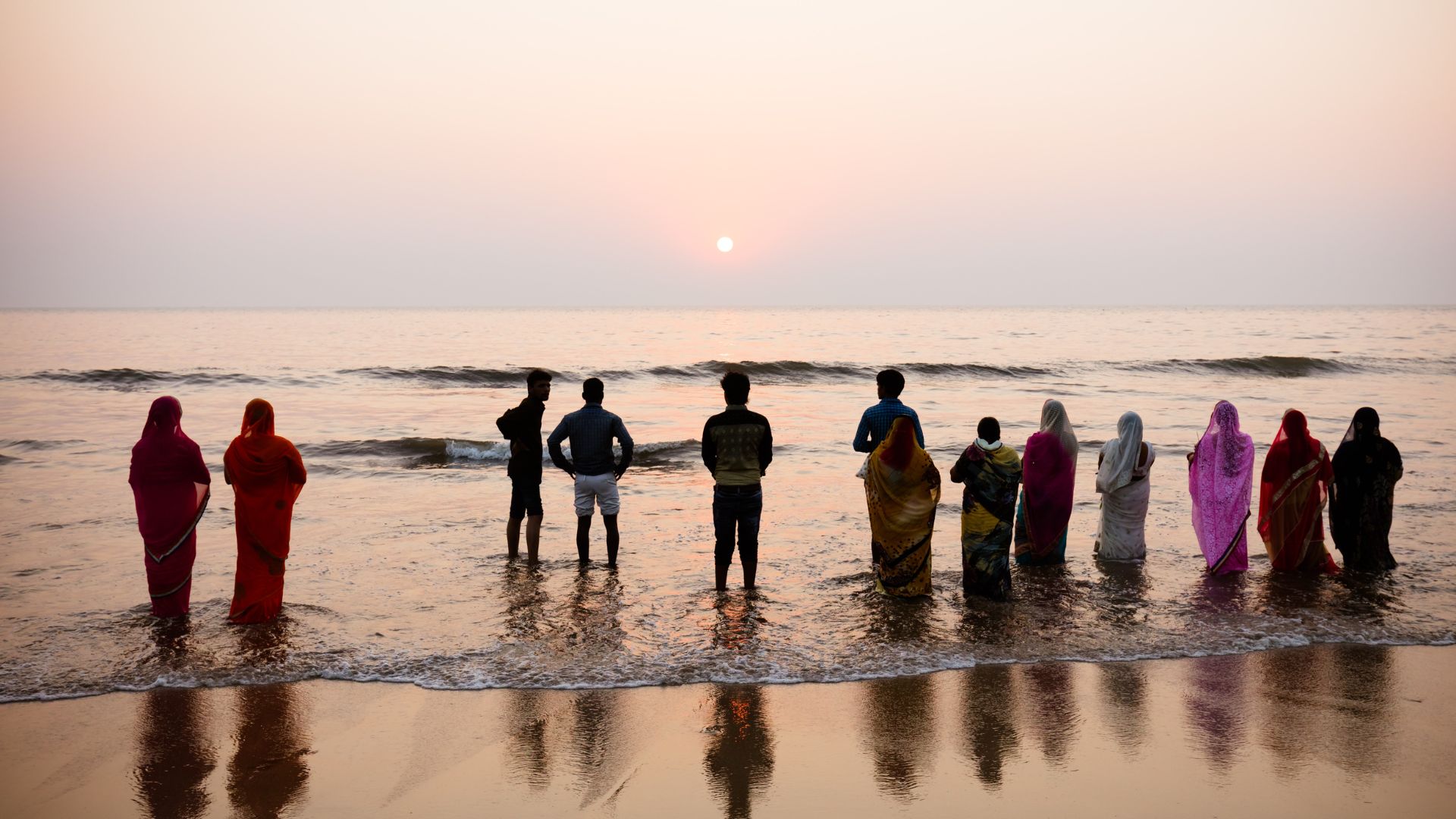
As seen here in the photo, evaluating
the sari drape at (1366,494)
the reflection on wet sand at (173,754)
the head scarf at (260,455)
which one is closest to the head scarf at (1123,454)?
the sari drape at (1366,494)

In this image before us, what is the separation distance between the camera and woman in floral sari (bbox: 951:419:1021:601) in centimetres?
698

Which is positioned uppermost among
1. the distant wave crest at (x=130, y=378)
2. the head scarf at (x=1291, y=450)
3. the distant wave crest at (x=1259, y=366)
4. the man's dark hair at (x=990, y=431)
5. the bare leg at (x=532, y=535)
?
the man's dark hair at (x=990, y=431)

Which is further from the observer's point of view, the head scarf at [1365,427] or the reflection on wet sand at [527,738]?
the head scarf at [1365,427]

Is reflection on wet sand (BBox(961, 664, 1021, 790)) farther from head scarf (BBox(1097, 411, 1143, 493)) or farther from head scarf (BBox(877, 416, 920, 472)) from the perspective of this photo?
head scarf (BBox(1097, 411, 1143, 493))

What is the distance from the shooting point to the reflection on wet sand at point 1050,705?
4418mm

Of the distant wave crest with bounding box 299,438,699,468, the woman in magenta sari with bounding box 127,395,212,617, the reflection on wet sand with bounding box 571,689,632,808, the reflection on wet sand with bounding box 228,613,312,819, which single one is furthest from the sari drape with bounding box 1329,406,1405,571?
the distant wave crest with bounding box 299,438,699,468

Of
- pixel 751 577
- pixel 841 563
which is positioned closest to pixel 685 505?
pixel 841 563

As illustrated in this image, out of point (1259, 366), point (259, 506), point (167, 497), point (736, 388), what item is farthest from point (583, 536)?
point (1259, 366)

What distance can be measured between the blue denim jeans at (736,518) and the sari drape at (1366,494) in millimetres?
Answer: 4621

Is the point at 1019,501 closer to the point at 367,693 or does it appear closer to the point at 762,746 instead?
the point at 762,746

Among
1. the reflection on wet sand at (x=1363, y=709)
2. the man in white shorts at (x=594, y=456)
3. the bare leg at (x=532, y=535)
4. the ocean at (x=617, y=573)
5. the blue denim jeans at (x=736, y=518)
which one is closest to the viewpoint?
the reflection on wet sand at (x=1363, y=709)

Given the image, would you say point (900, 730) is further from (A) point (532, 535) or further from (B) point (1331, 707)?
(A) point (532, 535)

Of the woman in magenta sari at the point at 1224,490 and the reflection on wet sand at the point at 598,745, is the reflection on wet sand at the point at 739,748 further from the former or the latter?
the woman in magenta sari at the point at 1224,490

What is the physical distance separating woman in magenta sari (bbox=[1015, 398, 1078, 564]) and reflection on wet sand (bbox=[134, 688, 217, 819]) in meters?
5.77
